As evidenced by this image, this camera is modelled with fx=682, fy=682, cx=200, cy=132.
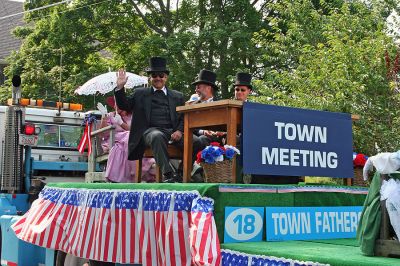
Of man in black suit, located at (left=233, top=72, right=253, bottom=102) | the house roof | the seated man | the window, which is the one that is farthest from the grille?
the house roof

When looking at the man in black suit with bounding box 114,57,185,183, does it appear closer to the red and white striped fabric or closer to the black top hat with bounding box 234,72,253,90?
the black top hat with bounding box 234,72,253,90

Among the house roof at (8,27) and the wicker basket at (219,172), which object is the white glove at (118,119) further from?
the house roof at (8,27)

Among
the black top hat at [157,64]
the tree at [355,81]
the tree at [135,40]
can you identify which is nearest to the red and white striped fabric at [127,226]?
the black top hat at [157,64]

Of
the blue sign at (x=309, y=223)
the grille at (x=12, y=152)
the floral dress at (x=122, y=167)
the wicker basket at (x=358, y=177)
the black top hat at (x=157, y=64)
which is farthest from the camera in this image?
the grille at (x=12, y=152)

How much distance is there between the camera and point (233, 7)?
2312 centimetres

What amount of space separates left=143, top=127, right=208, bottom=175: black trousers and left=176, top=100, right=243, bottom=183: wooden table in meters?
0.24

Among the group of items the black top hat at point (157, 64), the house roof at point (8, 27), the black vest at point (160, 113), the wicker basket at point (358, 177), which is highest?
the house roof at point (8, 27)

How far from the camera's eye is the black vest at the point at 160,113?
288 inches

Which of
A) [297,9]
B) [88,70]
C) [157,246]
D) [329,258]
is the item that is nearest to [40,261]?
[157,246]

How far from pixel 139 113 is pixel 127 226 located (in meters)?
2.02

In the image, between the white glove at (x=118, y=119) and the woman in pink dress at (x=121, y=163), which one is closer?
the woman in pink dress at (x=121, y=163)

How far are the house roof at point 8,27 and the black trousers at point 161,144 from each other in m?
30.6

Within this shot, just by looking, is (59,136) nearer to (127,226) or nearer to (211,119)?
(211,119)

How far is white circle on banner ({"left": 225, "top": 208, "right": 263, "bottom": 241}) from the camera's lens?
4.73 meters
